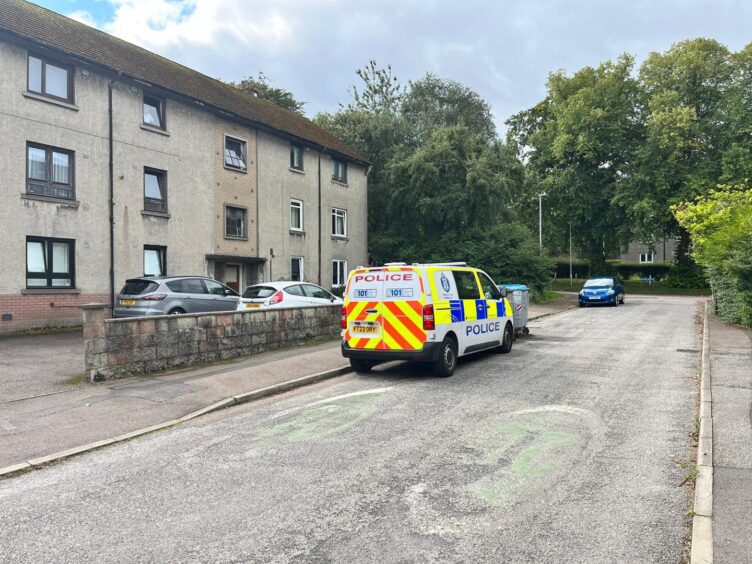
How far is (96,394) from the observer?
27.0ft

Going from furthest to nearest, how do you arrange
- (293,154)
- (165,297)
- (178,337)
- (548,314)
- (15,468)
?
1. (293,154)
2. (548,314)
3. (165,297)
4. (178,337)
5. (15,468)

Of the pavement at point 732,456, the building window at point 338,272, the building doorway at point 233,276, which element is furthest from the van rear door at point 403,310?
the building window at point 338,272

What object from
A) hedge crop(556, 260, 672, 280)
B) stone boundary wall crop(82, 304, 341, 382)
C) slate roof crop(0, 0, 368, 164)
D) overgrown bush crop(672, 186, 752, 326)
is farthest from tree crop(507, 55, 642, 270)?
stone boundary wall crop(82, 304, 341, 382)

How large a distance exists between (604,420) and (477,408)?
4.90 ft

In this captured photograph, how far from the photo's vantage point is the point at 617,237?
42.3 metres

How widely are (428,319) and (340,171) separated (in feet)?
69.4

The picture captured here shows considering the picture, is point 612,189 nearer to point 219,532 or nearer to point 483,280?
point 483,280

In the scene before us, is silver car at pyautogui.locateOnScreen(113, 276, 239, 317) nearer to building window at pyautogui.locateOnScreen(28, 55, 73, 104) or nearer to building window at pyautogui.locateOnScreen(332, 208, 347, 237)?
building window at pyautogui.locateOnScreen(28, 55, 73, 104)

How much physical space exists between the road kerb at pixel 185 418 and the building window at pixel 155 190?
1218 cm

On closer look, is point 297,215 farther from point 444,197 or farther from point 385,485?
point 385,485

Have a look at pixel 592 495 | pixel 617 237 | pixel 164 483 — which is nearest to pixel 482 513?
pixel 592 495

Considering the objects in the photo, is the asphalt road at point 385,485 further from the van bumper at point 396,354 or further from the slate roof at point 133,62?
the slate roof at point 133,62

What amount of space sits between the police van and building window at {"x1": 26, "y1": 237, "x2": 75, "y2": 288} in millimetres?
10927

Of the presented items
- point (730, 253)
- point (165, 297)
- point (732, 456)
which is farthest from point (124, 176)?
point (732, 456)
